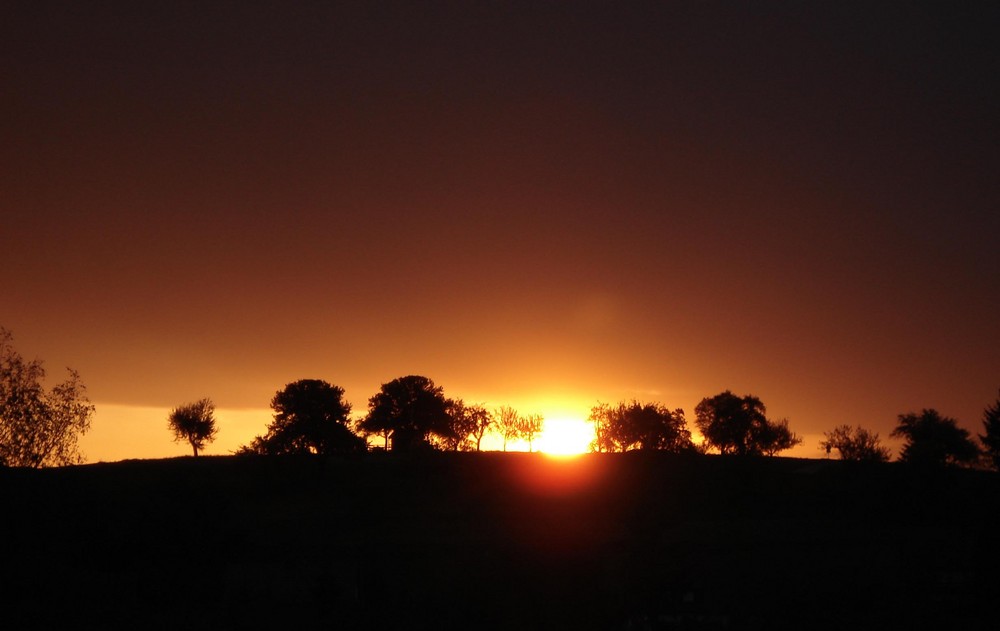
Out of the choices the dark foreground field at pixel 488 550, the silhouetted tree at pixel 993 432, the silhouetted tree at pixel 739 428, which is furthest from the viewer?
the silhouetted tree at pixel 739 428

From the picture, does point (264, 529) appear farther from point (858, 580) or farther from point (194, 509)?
point (858, 580)

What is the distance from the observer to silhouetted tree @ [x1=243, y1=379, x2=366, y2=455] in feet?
388

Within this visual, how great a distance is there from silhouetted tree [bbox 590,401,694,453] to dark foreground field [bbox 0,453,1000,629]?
52657 mm

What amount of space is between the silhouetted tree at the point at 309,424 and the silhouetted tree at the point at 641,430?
5786cm

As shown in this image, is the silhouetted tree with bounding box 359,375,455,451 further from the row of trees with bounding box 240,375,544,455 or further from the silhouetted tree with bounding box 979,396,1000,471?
the silhouetted tree with bounding box 979,396,1000,471

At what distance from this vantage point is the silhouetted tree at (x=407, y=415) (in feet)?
467

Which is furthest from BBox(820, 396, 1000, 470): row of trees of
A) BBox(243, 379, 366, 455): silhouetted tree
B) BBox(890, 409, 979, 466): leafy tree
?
BBox(243, 379, 366, 455): silhouetted tree

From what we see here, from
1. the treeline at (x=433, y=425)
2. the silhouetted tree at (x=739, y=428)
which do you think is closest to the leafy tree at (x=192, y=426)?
the treeline at (x=433, y=425)

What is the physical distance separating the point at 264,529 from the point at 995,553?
2371 inches

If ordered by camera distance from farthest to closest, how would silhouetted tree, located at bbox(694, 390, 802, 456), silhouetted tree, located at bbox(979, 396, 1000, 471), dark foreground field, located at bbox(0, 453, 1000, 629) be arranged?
1. silhouetted tree, located at bbox(694, 390, 802, 456)
2. silhouetted tree, located at bbox(979, 396, 1000, 471)
3. dark foreground field, located at bbox(0, 453, 1000, 629)

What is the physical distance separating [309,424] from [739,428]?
293 ft

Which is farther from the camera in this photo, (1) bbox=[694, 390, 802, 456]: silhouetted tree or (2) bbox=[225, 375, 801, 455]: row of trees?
(1) bbox=[694, 390, 802, 456]: silhouetted tree

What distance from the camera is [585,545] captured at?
70188mm

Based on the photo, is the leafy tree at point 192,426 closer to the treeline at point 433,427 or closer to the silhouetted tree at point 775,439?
the treeline at point 433,427
